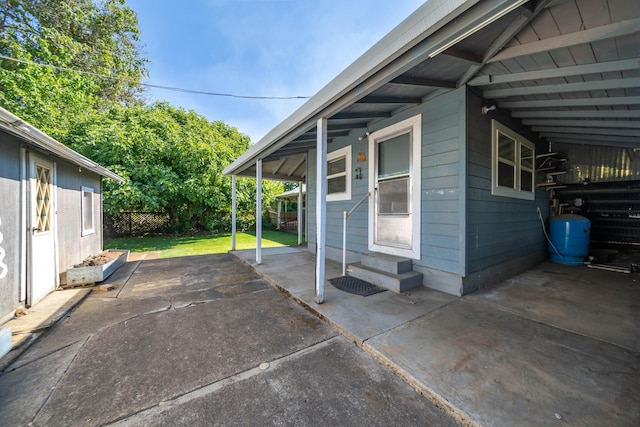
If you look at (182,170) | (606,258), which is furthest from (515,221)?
(182,170)

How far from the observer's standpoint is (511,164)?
3.89m

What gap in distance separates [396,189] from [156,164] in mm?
8910

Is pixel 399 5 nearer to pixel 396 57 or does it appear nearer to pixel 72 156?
pixel 396 57

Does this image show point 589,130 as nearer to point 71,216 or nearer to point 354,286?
point 354,286

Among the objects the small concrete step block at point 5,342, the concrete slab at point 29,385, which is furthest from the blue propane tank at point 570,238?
the small concrete step block at point 5,342

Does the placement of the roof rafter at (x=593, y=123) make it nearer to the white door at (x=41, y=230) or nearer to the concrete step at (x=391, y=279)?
the concrete step at (x=391, y=279)

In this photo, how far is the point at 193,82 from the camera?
10.1 meters

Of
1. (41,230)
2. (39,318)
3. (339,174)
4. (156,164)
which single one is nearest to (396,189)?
(339,174)

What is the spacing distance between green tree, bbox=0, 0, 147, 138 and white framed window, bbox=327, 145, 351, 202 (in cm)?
669

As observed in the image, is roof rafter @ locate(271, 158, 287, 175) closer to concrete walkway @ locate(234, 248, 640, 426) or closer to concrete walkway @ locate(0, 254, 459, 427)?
concrete walkway @ locate(234, 248, 640, 426)

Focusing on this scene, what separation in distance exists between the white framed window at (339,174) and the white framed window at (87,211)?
526 cm

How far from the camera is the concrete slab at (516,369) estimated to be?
130 centimetres

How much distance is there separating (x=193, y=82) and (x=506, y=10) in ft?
39.2

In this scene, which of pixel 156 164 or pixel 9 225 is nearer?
pixel 9 225
